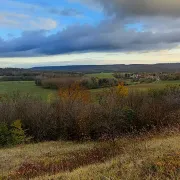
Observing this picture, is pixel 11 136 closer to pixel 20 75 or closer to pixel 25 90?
pixel 25 90

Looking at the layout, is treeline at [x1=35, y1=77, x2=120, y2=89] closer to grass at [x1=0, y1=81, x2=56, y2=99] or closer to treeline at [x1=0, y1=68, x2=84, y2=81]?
grass at [x1=0, y1=81, x2=56, y2=99]

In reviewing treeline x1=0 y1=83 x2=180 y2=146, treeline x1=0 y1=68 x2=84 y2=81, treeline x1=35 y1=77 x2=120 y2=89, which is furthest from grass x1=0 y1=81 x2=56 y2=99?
treeline x1=0 y1=68 x2=84 y2=81

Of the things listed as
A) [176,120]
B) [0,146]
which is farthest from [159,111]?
[0,146]

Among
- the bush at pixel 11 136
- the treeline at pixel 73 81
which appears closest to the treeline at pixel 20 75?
the treeline at pixel 73 81

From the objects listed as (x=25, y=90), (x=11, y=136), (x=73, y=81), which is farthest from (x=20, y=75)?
(x=11, y=136)

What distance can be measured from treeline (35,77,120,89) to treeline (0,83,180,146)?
111 feet

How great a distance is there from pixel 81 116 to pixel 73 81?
150 ft

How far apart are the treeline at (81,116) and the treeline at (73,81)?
33695mm

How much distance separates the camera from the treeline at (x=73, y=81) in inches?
2872

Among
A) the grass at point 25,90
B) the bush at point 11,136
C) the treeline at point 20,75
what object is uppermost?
the treeline at point 20,75

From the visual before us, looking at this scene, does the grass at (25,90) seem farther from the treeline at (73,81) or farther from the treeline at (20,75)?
the treeline at (20,75)

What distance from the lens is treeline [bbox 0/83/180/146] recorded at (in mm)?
31016

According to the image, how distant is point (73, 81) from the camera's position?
77688 millimetres

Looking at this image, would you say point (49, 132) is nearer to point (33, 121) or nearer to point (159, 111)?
point (33, 121)
